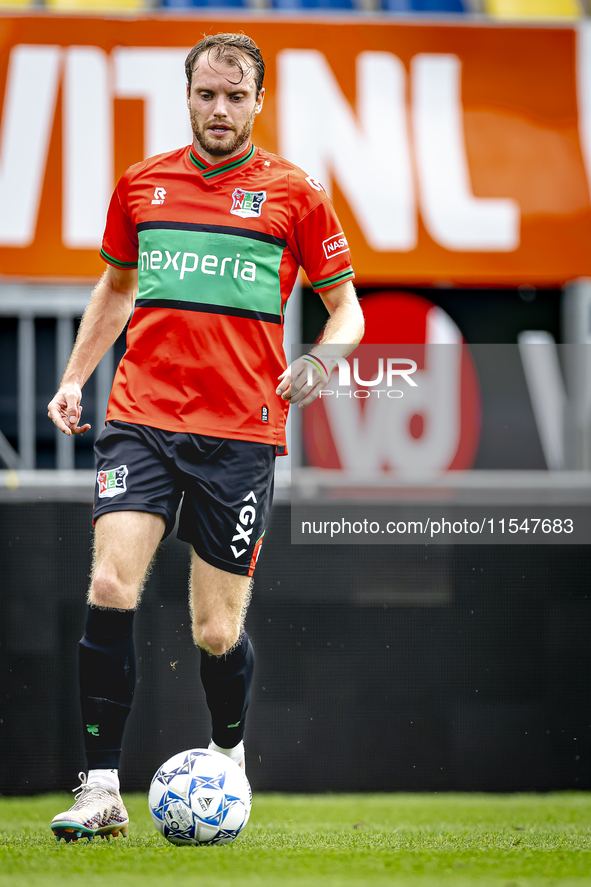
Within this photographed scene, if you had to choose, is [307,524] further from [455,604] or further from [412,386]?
[412,386]

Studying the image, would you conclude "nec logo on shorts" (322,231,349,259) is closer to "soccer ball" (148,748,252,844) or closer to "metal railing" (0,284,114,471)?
"soccer ball" (148,748,252,844)

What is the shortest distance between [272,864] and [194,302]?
1.49m

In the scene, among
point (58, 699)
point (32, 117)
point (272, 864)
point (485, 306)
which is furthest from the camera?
point (485, 306)

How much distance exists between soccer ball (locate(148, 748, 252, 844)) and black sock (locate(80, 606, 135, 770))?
17 cm

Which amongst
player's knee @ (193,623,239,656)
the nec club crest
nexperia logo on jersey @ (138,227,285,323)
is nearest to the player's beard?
the nec club crest

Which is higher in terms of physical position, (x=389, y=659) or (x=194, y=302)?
(x=194, y=302)

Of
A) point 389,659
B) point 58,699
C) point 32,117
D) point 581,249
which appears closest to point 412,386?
point 389,659

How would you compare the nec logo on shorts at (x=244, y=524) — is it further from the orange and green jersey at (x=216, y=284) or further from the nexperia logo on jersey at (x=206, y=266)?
the nexperia logo on jersey at (x=206, y=266)

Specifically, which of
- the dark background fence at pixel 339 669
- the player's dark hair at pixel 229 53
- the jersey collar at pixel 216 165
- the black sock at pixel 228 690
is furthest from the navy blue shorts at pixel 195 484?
the dark background fence at pixel 339 669

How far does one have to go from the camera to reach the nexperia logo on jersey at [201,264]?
122 inches

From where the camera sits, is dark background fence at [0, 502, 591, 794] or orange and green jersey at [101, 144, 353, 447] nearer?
orange and green jersey at [101, 144, 353, 447]

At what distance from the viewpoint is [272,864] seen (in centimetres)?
270

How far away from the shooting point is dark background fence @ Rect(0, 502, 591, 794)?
14.0 ft

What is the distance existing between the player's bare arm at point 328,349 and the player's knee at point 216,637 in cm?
69
